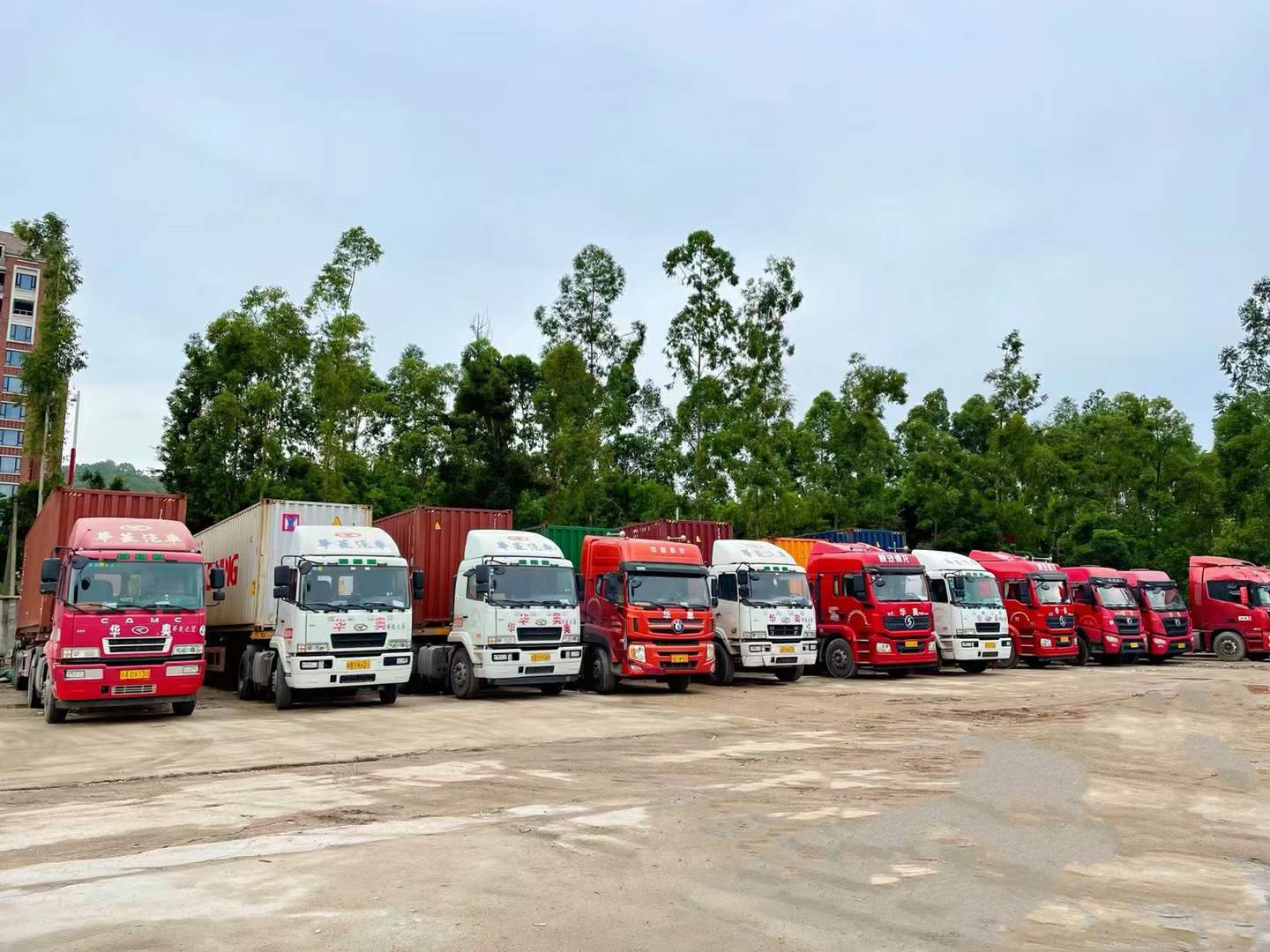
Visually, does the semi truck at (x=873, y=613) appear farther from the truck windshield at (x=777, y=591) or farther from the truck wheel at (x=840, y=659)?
the truck windshield at (x=777, y=591)

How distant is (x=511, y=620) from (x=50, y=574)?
701cm

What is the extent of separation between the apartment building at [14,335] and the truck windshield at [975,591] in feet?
228

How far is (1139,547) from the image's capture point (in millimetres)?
41281

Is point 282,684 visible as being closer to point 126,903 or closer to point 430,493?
point 126,903

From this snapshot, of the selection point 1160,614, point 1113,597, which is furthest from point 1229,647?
point 1113,597

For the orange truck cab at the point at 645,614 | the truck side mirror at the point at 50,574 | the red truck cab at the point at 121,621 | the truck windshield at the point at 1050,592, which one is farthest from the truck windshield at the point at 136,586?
the truck windshield at the point at 1050,592

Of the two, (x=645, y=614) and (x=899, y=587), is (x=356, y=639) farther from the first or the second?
(x=899, y=587)

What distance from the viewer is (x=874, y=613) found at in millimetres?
21406

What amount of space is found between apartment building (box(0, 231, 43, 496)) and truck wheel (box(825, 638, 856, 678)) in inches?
2660

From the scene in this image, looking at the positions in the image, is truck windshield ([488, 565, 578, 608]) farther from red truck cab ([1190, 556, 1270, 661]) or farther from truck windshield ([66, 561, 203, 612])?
red truck cab ([1190, 556, 1270, 661])

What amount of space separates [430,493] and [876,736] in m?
26.9

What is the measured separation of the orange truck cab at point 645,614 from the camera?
17984mm

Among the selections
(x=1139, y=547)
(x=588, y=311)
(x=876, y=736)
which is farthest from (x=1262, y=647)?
(x=588, y=311)

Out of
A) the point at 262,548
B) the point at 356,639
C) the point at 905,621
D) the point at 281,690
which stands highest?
the point at 262,548
